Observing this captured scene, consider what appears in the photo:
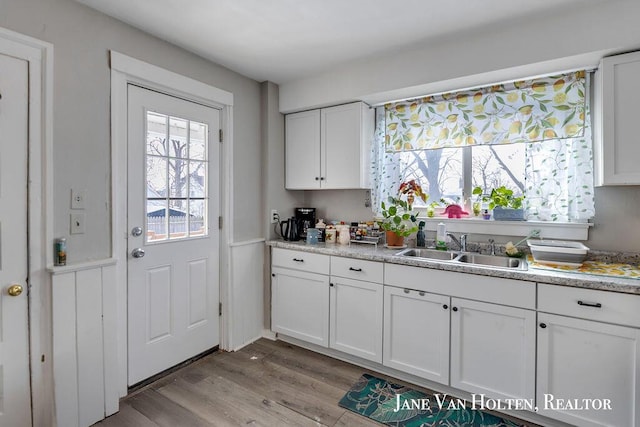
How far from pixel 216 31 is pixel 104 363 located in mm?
2194

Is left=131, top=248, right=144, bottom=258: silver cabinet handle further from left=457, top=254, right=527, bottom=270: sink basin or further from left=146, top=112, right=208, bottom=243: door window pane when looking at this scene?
left=457, top=254, right=527, bottom=270: sink basin

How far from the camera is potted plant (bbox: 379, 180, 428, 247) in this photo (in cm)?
264

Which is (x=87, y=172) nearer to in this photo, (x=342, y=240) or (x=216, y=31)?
(x=216, y=31)

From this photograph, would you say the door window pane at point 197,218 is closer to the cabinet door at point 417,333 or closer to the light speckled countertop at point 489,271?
the light speckled countertop at point 489,271

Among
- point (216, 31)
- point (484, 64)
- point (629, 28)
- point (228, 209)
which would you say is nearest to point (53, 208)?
point (228, 209)

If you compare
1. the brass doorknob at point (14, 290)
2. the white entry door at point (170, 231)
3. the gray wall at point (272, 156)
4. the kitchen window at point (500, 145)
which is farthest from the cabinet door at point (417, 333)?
the brass doorknob at point (14, 290)

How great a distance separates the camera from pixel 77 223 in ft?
5.96

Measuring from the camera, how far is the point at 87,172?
1853 mm

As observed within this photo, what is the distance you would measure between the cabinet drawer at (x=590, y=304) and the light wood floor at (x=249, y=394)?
121cm

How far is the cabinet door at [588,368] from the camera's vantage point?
1602 mm

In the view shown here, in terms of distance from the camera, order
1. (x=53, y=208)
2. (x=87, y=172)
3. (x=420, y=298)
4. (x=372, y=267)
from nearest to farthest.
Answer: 1. (x=53, y=208)
2. (x=87, y=172)
3. (x=420, y=298)
4. (x=372, y=267)

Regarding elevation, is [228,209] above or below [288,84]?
below

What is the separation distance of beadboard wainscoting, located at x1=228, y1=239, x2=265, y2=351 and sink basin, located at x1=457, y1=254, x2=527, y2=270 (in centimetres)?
173

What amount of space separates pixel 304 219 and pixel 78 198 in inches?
72.2
